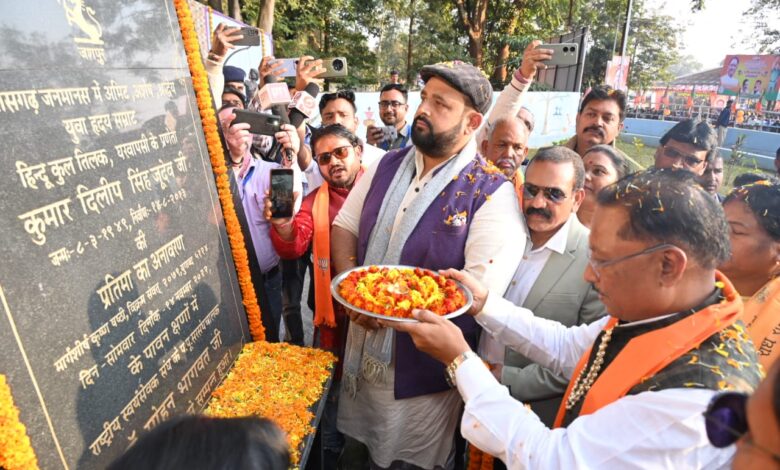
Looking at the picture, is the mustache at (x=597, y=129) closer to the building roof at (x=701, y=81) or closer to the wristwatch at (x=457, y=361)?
the wristwatch at (x=457, y=361)

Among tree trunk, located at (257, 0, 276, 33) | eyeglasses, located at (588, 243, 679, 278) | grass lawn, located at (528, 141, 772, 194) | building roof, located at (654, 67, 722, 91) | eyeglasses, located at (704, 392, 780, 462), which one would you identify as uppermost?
tree trunk, located at (257, 0, 276, 33)

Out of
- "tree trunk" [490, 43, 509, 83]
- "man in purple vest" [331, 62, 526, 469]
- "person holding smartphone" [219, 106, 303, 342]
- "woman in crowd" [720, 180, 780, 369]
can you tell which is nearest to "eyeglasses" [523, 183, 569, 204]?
"man in purple vest" [331, 62, 526, 469]

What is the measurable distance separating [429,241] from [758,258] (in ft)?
5.21

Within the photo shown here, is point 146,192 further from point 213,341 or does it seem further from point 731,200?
point 731,200

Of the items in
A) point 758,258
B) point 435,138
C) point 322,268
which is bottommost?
point 322,268

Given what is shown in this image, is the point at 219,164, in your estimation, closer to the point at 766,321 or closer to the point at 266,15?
the point at 766,321

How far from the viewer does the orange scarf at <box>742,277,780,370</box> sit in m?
2.04

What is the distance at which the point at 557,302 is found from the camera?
246 centimetres

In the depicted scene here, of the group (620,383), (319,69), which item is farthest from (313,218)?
(620,383)

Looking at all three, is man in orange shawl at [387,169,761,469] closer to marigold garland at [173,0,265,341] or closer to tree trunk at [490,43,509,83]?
marigold garland at [173,0,265,341]

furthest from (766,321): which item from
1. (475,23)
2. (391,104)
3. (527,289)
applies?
(475,23)

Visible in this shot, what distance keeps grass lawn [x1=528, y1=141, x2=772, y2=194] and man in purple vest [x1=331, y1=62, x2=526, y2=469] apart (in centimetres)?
728

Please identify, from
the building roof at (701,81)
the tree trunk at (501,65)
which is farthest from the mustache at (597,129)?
the building roof at (701,81)

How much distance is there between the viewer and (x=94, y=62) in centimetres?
162
